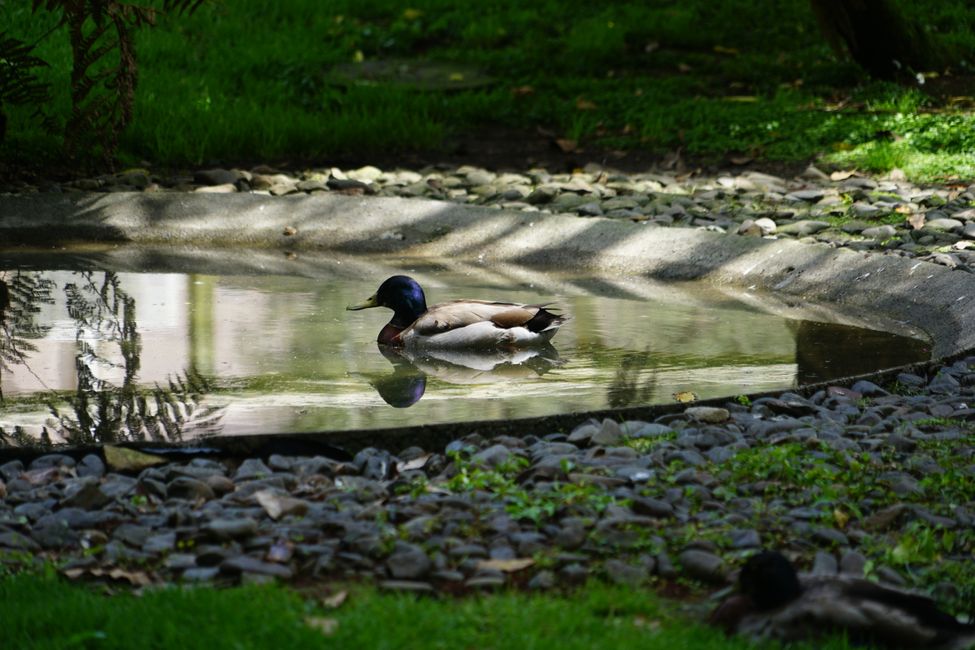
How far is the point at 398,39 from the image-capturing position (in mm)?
13555

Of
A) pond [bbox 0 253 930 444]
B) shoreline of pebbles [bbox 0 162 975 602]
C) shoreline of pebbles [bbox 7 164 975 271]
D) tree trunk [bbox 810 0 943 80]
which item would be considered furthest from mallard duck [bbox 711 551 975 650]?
tree trunk [bbox 810 0 943 80]

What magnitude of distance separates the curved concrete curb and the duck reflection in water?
1.76m

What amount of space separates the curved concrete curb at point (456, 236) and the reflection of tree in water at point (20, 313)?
1.07 meters

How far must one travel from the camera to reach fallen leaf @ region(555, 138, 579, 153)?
33.8 ft

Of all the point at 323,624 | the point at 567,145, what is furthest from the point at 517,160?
the point at 323,624

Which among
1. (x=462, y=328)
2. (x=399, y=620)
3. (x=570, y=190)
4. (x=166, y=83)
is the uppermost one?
(x=166, y=83)

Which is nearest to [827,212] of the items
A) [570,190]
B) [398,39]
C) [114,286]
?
[570,190]

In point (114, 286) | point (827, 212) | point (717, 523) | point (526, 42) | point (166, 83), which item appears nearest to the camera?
point (717, 523)

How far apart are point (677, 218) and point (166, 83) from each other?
502 cm

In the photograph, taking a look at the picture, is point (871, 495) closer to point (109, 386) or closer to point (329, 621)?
point (329, 621)

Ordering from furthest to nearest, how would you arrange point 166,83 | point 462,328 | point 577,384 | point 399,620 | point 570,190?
point 166,83
point 570,190
point 462,328
point 577,384
point 399,620

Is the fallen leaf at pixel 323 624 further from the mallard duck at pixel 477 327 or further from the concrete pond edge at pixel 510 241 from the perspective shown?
the concrete pond edge at pixel 510 241

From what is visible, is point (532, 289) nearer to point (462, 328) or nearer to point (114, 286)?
point (462, 328)

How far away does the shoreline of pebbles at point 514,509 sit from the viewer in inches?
125
